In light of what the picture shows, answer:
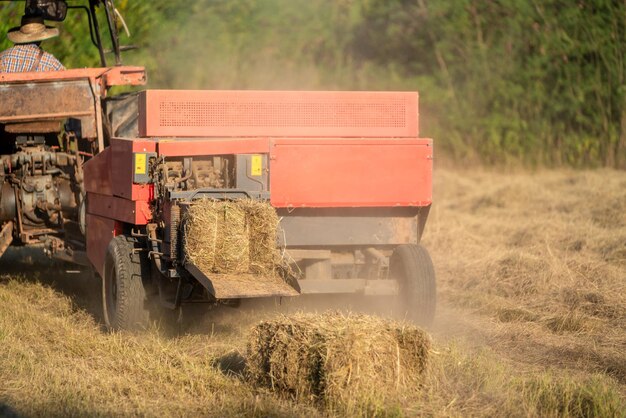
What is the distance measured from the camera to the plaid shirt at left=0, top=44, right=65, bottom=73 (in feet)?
33.4

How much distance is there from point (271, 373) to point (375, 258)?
2491 millimetres

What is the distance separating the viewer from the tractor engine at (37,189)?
9.65 m

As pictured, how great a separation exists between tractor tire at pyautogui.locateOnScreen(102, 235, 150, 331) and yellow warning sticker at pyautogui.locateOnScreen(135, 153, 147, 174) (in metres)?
0.63

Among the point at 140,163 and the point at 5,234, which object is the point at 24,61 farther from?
the point at 140,163

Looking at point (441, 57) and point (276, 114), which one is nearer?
point (276, 114)

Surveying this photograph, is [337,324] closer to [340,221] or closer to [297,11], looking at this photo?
[340,221]

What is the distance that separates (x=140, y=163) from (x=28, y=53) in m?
3.33

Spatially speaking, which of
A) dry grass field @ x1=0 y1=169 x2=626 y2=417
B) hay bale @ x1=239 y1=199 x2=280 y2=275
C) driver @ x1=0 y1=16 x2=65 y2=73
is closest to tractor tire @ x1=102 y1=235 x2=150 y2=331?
dry grass field @ x1=0 y1=169 x2=626 y2=417

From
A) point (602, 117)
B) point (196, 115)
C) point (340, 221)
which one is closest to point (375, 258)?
point (340, 221)

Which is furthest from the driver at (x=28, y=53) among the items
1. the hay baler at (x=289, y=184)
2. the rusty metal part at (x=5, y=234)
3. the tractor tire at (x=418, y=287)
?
the tractor tire at (x=418, y=287)

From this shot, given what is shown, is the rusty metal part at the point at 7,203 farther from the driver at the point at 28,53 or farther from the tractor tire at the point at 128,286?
the tractor tire at the point at 128,286

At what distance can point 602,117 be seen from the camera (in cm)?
1744

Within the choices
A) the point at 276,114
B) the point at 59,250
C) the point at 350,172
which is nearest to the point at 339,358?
the point at 350,172

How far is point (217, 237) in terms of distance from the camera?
704cm
